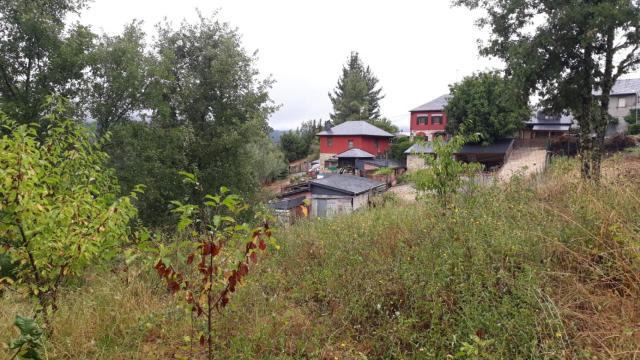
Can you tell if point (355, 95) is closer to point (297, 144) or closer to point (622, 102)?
point (297, 144)

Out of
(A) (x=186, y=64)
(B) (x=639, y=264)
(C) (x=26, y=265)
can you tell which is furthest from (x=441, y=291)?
(A) (x=186, y=64)

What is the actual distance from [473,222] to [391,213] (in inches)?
79.2

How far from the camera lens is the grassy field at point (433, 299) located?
2701mm

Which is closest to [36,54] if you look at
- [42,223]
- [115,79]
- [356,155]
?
[115,79]

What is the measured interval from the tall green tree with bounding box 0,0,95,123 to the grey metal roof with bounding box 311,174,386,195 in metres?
13.7

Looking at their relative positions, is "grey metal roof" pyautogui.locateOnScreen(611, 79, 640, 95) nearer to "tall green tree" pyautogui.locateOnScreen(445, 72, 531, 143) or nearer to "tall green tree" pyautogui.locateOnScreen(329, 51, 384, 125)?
"tall green tree" pyautogui.locateOnScreen(445, 72, 531, 143)

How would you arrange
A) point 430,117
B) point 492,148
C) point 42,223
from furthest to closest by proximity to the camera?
point 430,117 → point 492,148 → point 42,223

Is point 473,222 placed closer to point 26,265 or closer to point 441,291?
point 441,291

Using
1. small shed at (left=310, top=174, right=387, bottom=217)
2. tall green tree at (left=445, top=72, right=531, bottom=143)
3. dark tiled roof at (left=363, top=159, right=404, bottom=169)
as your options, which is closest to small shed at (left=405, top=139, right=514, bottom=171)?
tall green tree at (left=445, top=72, right=531, bottom=143)

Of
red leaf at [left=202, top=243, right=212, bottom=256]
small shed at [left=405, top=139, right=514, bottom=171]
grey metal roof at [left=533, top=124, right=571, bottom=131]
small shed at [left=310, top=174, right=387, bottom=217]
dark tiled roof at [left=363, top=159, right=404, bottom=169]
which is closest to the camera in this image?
red leaf at [left=202, top=243, right=212, bottom=256]

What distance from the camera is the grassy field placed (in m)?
2.70

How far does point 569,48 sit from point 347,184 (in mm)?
13961

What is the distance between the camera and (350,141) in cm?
3931

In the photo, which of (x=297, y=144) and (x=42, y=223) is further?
(x=297, y=144)
